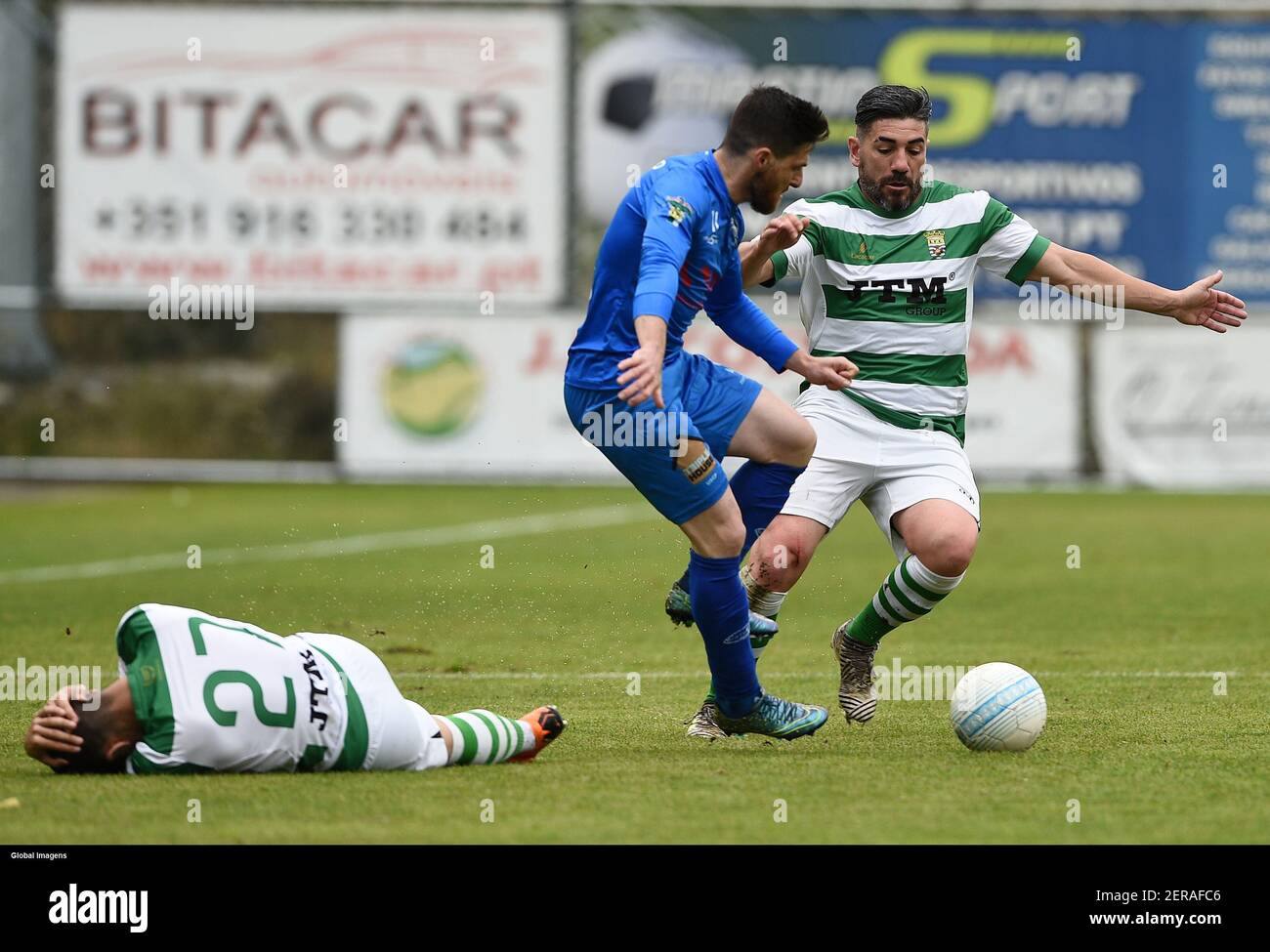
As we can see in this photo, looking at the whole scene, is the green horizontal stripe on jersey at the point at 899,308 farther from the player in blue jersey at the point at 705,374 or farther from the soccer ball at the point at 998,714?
the soccer ball at the point at 998,714

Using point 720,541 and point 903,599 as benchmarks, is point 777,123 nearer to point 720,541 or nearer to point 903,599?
point 720,541

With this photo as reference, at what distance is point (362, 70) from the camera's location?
20719 mm

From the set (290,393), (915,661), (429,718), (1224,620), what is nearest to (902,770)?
(429,718)

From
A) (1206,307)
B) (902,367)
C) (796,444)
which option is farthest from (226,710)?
(1206,307)

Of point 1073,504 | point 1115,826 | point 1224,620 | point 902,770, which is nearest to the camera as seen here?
point 1115,826

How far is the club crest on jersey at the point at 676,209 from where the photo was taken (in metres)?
5.98

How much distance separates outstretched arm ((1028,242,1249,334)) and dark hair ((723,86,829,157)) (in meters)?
1.33

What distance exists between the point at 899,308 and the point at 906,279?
11cm

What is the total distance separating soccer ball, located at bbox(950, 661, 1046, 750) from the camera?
6.19 meters

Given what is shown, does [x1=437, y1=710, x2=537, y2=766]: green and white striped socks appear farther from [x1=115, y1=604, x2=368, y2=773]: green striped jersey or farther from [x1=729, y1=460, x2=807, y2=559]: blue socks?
[x1=729, y1=460, x2=807, y2=559]: blue socks

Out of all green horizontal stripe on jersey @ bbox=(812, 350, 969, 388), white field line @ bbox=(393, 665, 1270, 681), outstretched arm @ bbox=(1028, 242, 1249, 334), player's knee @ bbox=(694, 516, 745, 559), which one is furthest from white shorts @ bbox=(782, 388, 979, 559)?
white field line @ bbox=(393, 665, 1270, 681)

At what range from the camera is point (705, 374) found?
21.4 ft
